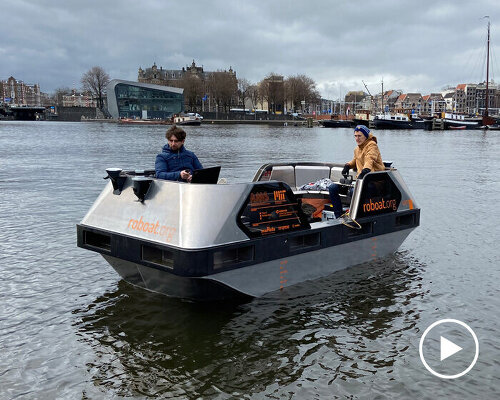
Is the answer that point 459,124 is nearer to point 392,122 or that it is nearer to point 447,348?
point 392,122

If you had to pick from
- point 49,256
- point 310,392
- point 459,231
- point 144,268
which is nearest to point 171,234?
point 144,268

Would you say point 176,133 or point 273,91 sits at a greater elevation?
point 273,91

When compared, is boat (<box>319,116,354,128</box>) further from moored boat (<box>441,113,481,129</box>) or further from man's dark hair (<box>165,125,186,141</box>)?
man's dark hair (<box>165,125,186,141</box>)

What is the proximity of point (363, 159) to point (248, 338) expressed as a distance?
3.98m

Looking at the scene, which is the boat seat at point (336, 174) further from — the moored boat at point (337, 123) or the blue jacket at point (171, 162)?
the moored boat at point (337, 123)

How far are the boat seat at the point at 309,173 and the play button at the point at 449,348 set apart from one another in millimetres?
4190

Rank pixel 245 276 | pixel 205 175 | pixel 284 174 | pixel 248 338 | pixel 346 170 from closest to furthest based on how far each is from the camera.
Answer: pixel 248 338 → pixel 245 276 → pixel 205 175 → pixel 346 170 → pixel 284 174

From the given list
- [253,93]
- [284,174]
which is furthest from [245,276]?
[253,93]

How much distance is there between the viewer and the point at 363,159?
879 centimetres

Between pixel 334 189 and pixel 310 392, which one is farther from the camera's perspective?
pixel 334 189

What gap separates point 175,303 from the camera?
699 centimetres

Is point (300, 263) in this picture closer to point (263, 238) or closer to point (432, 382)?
point (263, 238)

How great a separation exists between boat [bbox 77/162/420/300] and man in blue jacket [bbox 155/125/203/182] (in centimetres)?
42

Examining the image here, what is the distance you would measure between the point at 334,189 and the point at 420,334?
9.28ft
